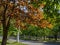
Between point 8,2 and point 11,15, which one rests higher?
point 8,2

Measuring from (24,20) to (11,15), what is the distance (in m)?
0.49

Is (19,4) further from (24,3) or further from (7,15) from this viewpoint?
(7,15)

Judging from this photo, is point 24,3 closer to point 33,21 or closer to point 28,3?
point 28,3

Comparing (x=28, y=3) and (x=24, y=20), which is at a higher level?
(x=28, y=3)

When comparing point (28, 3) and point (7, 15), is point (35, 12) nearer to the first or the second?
point (28, 3)

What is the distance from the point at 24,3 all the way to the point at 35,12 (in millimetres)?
505

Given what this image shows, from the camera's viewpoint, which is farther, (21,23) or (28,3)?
(21,23)

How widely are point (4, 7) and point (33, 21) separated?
116 centimetres

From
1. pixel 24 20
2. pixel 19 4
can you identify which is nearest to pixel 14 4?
pixel 19 4

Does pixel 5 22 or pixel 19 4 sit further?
pixel 5 22

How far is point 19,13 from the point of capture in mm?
7234

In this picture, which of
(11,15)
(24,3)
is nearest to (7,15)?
(11,15)

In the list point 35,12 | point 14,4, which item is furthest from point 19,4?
point 35,12

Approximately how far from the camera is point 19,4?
278 inches
